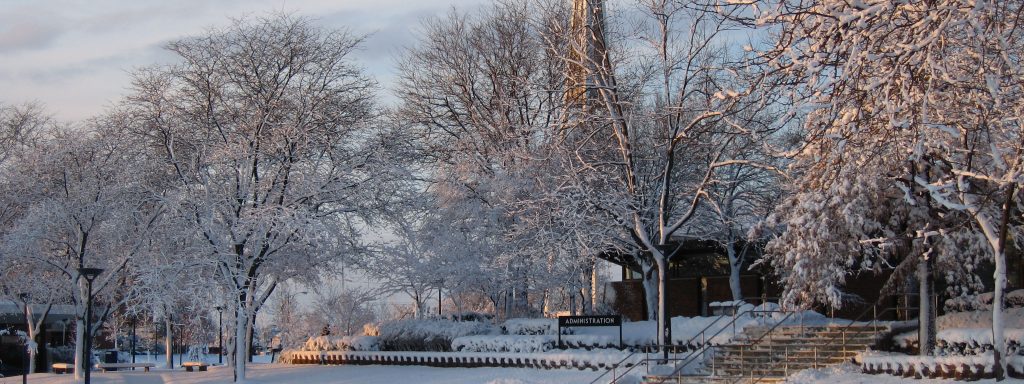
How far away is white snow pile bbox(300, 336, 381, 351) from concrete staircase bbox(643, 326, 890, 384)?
13.7 m

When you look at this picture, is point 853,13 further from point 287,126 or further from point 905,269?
point 287,126

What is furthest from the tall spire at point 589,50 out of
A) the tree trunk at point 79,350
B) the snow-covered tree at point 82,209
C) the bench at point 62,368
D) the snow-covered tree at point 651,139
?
the bench at point 62,368

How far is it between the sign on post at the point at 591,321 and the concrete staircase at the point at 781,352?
3955 mm

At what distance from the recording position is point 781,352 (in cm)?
2423

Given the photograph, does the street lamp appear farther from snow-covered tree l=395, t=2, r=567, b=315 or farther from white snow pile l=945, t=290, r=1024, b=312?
white snow pile l=945, t=290, r=1024, b=312

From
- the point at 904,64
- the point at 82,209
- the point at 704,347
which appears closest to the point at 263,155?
the point at 82,209

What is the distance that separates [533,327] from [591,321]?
2.82m

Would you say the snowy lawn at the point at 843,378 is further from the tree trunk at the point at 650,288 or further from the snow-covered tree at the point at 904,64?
the tree trunk at the point at 650,288

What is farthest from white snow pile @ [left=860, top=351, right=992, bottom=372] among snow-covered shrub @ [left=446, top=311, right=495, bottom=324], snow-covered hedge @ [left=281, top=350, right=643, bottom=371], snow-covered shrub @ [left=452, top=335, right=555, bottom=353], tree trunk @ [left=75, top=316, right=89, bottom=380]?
tree trunk @ [left=75, top=316, right=89, bottom=380]

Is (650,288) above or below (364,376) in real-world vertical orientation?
above

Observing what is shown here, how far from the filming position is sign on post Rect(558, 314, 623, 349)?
28.8 metres

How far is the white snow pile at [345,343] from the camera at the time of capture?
117 ft

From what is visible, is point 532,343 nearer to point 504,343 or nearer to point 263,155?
point 504,343

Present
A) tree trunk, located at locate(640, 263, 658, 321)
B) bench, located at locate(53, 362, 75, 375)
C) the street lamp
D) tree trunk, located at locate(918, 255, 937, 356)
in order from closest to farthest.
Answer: tree trunk, located at locate(918, 255, 937, 356) < the street lamp < tree trunk, located at locate(640, 263, 658, 321) < bench, located at locate(53, 362, 75, 375)
